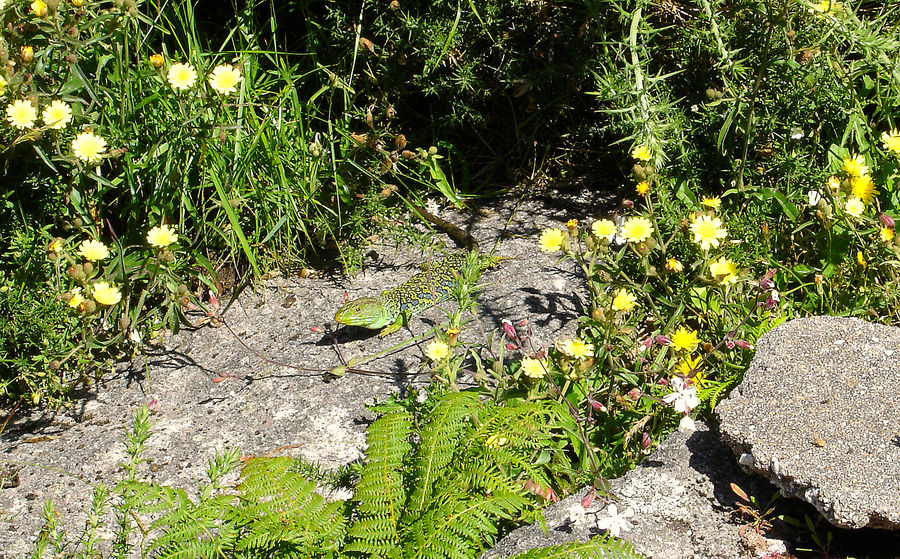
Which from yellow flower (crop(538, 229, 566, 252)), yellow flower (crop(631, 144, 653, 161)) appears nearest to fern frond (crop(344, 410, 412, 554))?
yellow flower (crop(538, 229, 566, 252))

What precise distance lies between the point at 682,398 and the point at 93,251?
6.57 feet

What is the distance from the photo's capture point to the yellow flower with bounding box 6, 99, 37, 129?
2.57 meters

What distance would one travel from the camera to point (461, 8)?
11.3 ft

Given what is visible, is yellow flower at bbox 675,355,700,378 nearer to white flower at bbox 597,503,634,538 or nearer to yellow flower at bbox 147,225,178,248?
white flower at bbox 597,503,634,538

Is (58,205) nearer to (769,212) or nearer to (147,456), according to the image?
(147,456)

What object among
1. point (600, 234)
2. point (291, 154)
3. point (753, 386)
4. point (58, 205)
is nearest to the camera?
point (753, 386)

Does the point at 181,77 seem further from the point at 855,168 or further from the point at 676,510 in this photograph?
the point at 855,168

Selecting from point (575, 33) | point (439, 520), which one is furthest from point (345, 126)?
point (439, 520)

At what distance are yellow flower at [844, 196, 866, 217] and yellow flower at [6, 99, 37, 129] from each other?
272 centimetres

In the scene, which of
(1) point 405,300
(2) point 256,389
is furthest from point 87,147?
(1) point 405,300

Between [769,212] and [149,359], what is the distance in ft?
7.94

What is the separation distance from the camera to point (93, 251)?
108 inches

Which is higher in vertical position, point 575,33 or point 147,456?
point 575,33

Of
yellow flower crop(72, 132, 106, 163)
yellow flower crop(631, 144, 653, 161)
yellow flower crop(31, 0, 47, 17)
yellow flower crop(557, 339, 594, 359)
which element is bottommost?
yellow flower crop(557, 339, 594, 359)
